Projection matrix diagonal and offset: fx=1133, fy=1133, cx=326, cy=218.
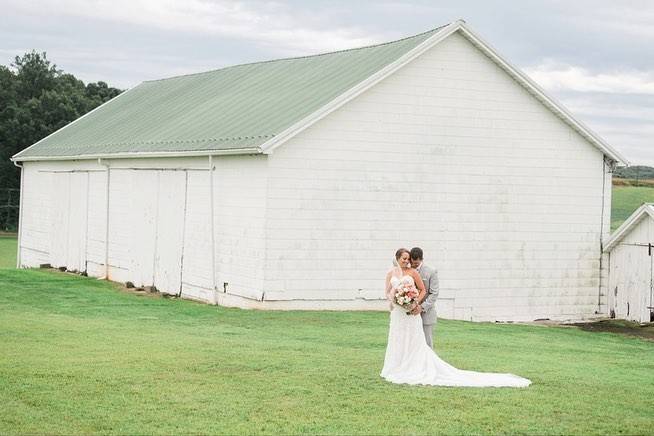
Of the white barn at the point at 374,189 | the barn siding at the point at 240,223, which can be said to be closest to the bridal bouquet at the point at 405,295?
the white barn at the point at 374,189

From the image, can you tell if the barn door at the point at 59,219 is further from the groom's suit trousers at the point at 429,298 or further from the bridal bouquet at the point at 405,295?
the bridal bouquet at the point at 405,295

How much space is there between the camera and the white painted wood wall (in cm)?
2838

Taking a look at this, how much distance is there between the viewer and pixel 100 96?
81688 millimetres

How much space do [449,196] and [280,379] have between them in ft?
44.0

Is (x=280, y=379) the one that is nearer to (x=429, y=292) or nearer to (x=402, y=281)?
(x=402, y=281)

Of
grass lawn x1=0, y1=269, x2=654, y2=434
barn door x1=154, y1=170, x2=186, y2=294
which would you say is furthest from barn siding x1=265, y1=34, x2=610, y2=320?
barn door x1=154, y1=170, x2=186, y2=294

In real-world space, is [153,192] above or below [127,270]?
above

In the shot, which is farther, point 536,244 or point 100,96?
point 100,96

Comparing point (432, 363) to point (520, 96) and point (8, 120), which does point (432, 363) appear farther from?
point (8, 120)

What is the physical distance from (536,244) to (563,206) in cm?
129

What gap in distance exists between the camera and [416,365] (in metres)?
15.2

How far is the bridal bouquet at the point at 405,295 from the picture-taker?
15141 mm

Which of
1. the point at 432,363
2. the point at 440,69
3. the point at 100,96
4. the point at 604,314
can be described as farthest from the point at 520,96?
the point at 100,96

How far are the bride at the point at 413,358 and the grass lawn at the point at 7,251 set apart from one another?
107 feet
